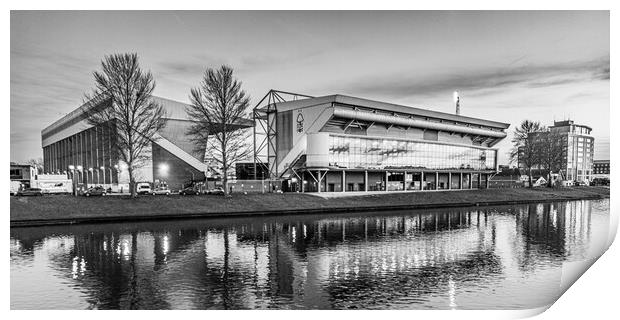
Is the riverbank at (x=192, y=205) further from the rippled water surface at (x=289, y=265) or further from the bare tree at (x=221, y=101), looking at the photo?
the bare tree at (x=221, y=101)

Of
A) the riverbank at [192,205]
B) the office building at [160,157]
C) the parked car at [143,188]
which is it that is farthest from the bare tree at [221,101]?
the parked car at [143,188]

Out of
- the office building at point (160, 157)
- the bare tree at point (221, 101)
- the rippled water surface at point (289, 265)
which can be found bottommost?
the rippled water surface at point (289, 265)

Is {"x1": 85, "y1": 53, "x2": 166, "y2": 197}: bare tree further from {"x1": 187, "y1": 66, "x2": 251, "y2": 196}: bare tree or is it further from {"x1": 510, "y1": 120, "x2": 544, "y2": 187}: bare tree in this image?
{"x1": 510, "y1": 120, "x2": 544, "y2": 187}: bare tree

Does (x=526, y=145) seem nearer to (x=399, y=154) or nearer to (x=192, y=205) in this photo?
(x=399, y=154)

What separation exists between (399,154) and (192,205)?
37.8 meters

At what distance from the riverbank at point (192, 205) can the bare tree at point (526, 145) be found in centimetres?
2918

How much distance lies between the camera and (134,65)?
134 ft

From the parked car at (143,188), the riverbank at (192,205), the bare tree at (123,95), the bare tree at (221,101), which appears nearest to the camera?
the riverbank at (192,205)

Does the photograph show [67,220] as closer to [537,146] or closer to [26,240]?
[26,240]

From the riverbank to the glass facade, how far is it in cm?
743

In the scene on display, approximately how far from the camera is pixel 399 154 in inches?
2596

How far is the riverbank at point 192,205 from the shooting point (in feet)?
107

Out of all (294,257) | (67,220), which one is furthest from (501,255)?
(67,220)

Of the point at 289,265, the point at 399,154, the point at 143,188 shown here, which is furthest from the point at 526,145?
the point at 289,265
